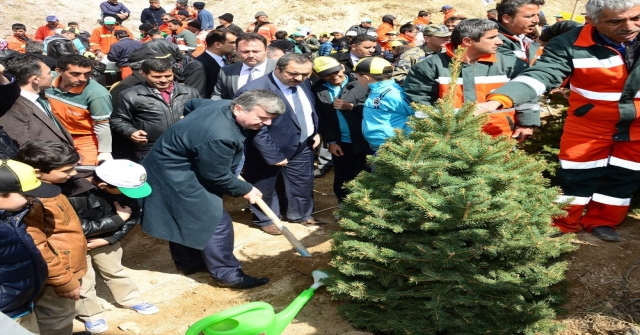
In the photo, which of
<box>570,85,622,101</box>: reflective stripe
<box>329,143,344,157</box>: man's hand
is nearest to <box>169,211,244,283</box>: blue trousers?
<box>329,143,344,157</box>: man's hand

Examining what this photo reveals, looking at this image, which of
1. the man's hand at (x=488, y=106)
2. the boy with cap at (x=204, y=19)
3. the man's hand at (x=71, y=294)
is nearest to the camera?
the man's hand at (x=71, y=294)

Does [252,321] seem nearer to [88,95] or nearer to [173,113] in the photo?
[173,113]

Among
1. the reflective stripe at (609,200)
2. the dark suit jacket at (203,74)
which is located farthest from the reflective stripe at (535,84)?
the dark suit jacket at (203,74)

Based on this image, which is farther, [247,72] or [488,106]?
[247,72]

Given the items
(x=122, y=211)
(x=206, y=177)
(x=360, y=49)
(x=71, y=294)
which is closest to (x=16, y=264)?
(x=71, y=294)

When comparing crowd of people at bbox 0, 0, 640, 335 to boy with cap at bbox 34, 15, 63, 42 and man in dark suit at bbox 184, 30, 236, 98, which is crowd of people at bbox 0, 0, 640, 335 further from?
boy with cap at bbox 34, 15, 63, 42

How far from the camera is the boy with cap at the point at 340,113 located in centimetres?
626

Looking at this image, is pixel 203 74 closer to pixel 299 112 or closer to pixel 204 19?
pixel 299 112

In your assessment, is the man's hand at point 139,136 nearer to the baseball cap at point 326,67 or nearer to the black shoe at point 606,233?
the baseball cap at point 326,67

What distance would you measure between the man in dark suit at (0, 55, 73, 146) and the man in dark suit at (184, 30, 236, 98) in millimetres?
2162

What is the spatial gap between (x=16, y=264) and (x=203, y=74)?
4.34 metres

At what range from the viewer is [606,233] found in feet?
15.2

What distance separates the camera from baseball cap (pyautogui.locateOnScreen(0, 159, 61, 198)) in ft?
9.54

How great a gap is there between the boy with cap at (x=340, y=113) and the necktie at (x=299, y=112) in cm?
37
